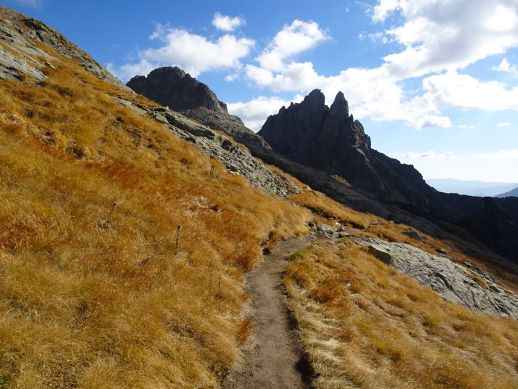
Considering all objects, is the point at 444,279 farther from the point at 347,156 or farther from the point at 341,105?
the point at 341,105

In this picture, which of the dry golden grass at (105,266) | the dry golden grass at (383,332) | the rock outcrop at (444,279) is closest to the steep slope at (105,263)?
the dry golden grass at (105,266)

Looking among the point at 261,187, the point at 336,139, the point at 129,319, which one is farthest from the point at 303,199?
the point at 336,139

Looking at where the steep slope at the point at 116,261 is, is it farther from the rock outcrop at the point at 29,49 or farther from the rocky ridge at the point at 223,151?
the rocky ridge at the point at 223,151

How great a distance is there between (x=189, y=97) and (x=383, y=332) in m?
180

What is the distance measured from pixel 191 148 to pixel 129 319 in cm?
2390

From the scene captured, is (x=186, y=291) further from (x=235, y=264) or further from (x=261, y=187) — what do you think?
(x=261, y=187)

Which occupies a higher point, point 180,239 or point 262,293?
point 180,239

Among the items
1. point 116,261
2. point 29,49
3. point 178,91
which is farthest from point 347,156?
point 116,261

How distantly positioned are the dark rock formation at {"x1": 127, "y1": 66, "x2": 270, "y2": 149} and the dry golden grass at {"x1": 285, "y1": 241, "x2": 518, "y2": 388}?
131 meters

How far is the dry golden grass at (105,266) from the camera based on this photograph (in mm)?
6742

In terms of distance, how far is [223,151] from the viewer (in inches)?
1483

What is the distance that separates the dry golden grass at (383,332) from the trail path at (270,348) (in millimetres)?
403

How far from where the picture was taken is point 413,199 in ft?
546

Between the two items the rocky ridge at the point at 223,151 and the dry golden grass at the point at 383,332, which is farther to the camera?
the rocky ridge at the point at 223,151
